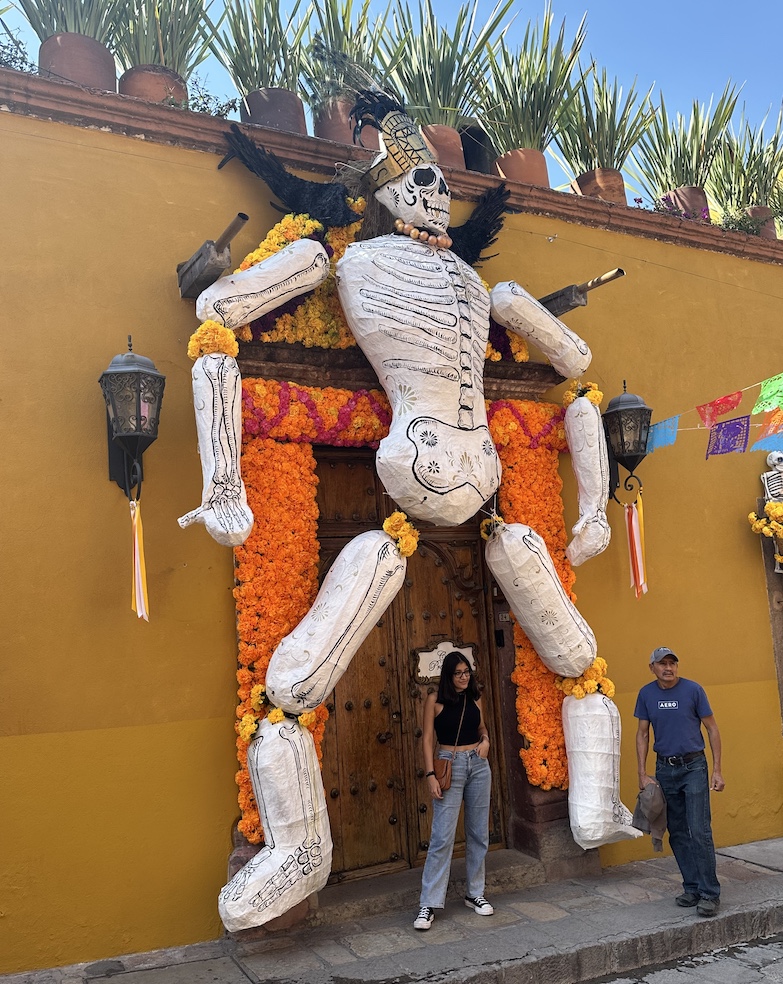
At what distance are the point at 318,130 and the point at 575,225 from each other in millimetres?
1973

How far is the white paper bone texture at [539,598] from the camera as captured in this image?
15.8ft

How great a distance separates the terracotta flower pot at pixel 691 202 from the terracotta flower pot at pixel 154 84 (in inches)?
158

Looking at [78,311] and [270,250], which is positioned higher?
[270,250]

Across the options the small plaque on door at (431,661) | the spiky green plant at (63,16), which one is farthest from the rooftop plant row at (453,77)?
the small plaque on door at (431,661)

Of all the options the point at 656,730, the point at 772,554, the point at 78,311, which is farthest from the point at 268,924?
the point at 772,554

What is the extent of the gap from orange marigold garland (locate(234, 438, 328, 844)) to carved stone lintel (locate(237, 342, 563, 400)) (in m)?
0.43

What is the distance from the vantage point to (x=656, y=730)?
4.56m

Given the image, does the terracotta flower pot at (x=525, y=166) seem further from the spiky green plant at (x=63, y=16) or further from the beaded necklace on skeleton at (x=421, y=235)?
the spiky green plant at (x=63, y=16)

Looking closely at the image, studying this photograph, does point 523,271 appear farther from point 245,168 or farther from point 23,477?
point 23,477

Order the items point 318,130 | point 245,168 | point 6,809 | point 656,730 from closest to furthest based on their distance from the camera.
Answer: point 6,809 → point 656,730 → point 245,168 → point 318,130

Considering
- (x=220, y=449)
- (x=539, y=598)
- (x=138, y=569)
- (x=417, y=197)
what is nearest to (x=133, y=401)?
(x=220, y=449)

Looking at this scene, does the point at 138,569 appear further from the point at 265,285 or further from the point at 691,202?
the point at 691,202

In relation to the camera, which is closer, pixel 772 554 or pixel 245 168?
pixel 245 168

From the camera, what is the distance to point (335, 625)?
421 cm
